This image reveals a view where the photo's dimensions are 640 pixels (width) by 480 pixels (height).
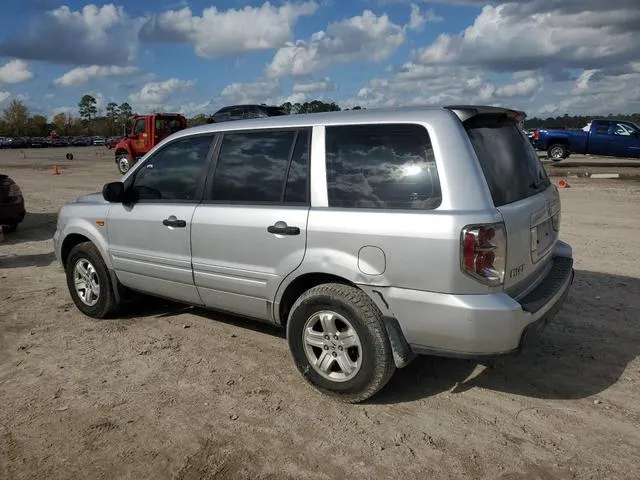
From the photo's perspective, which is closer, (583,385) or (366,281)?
(366,281)

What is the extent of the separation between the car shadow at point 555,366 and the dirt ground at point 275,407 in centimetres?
2

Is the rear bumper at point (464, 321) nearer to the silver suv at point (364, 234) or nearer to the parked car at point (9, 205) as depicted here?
the silver suv at point (364, 234)

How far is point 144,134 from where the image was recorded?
22719mm

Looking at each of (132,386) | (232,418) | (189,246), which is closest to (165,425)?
(232,418)

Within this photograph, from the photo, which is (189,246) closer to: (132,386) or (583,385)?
(132,386)

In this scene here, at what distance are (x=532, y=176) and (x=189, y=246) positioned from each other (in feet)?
8.64

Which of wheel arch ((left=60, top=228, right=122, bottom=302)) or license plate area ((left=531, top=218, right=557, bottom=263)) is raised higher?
license plate area ((left=531, top=218, right=557, bottom=263))

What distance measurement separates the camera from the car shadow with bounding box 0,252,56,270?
7594 millimetres

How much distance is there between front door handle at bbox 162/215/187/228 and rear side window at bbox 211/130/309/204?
1.12 feet

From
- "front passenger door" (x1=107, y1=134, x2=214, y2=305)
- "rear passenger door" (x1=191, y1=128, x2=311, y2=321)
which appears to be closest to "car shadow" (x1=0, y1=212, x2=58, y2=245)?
"front passenger door" (x1=107, y1=134, x2=214, y2=305)

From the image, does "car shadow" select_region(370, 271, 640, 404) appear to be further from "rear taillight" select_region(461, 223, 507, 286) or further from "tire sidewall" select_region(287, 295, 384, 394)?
"rear taillight" select_region(461, 223, 507, 286)

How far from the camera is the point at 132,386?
3.94 m

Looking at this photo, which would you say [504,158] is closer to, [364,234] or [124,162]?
[364,234]

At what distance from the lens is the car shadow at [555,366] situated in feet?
12.5
